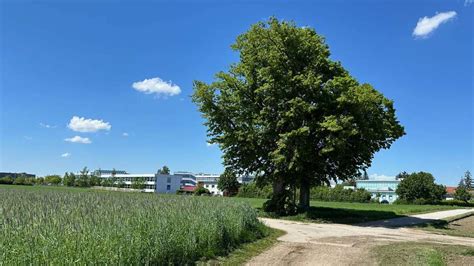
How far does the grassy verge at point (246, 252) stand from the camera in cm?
1091

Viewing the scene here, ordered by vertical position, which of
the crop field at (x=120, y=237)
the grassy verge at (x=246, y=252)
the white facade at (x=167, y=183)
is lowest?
the grassy verge at (x=246, y=252)

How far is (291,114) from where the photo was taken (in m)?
25.9

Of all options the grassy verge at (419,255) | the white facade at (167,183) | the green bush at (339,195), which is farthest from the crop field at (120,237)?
the white facade at (167,183)

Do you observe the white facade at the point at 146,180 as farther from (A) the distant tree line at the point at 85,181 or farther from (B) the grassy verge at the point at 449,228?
(B) the grassy verge at the point at 449,228

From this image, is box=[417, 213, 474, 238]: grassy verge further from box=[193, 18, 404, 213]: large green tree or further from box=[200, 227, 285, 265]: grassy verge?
box=[200, 227, 285, 265]: grassy verge

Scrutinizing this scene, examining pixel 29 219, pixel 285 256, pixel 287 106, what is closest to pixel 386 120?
pixel 287 106

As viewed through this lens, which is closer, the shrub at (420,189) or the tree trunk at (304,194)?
the tree trunk at (304,194)

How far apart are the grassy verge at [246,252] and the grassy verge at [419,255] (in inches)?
134

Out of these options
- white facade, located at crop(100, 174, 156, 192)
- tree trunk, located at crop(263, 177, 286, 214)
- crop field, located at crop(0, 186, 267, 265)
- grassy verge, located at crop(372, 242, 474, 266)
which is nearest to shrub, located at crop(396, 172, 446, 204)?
tree trunk, located at crop(263, 177, 286, 214)

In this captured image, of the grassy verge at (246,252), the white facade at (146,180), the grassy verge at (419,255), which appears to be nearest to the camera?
the grassy verge at (246,252)

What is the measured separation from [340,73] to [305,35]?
3483 millimetres

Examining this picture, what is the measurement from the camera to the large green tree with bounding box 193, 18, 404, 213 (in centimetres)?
2605

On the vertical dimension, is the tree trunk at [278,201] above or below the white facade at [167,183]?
below

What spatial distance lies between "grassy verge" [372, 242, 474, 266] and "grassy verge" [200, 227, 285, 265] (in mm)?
3408
